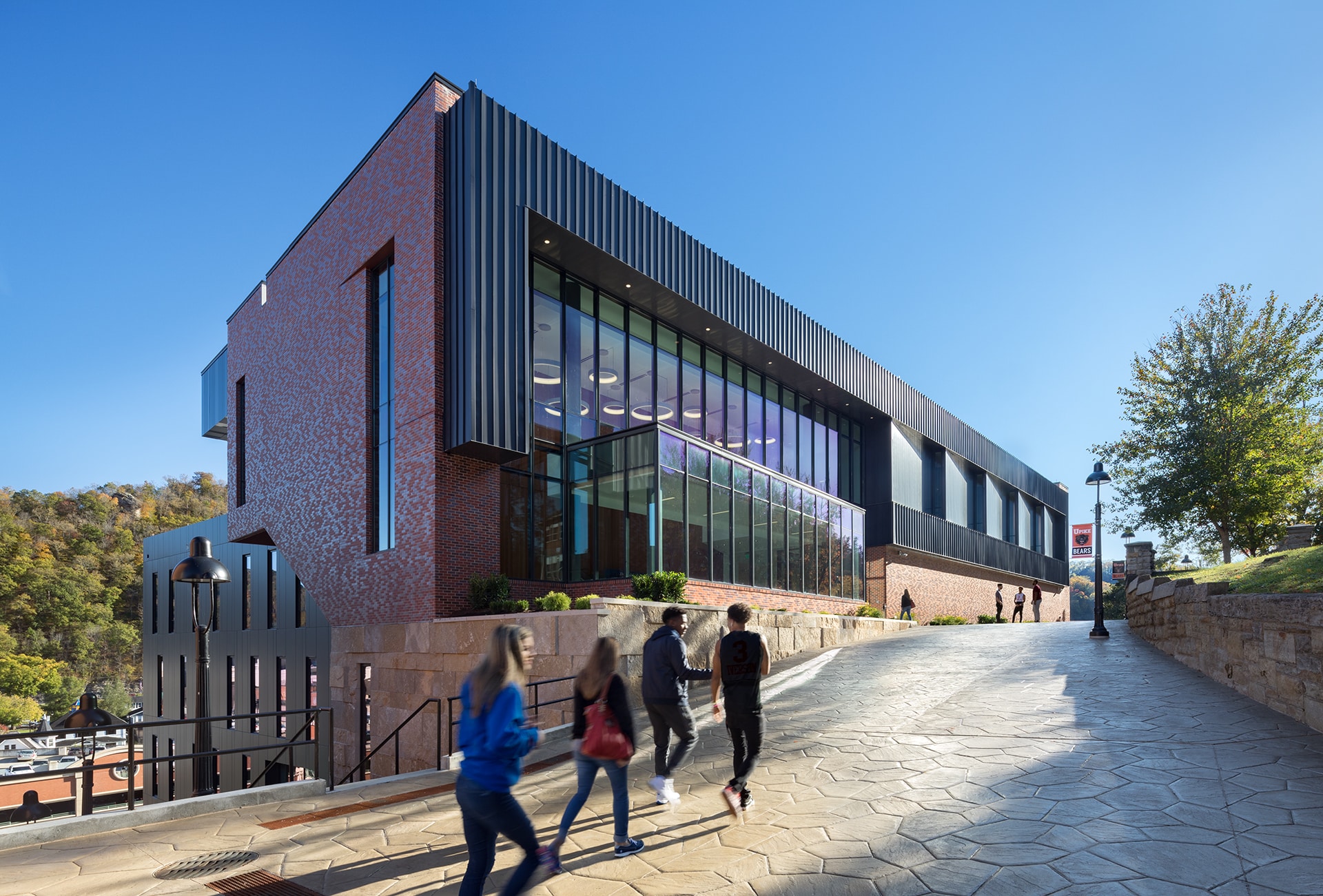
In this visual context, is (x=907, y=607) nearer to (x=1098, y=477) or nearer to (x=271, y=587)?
(x=1098, y=477)

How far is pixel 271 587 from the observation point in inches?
1140

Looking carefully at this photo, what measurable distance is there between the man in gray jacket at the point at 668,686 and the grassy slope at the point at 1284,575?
7039 millimetres

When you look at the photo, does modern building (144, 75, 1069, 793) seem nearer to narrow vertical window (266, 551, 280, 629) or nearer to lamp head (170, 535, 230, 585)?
narrow vertical window (266, 551, 280, 629)

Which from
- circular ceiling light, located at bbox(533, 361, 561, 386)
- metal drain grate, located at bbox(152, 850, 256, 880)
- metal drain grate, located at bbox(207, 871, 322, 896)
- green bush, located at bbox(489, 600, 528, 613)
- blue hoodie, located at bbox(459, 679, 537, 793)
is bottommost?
metal drain grate, located at bbox(152, 850, 256, 880)

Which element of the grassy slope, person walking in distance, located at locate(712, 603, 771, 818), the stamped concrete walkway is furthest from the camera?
the grassy slope

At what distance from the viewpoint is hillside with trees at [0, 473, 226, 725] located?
232 feet

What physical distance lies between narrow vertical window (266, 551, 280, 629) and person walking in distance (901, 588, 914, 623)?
24.0 metres

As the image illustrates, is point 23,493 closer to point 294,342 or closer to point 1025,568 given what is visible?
point 294,342

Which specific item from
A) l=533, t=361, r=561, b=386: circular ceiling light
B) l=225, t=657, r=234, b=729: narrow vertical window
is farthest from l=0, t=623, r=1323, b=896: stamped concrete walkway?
l=225, t=657, r=234, b=729: narrow vertical window

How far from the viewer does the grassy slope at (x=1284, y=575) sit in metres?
9.55

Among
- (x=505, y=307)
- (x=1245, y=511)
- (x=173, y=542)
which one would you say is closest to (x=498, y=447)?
(x=505, y=307)

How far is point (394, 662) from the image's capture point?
61.7ft

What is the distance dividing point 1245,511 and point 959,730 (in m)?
19.2

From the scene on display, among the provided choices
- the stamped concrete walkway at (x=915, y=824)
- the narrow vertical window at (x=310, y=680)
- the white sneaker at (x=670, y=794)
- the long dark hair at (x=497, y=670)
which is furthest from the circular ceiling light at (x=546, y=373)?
the long dark hair at (x=497, y=670)
